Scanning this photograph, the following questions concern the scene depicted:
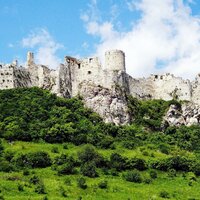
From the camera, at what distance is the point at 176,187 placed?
65.4 metres

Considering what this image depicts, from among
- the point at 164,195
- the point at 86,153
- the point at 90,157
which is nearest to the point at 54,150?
the point at 86,153

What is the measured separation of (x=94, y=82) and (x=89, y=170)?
3213 centimetres

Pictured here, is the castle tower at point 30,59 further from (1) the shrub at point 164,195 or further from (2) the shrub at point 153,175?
(1) the shrub at point 164,195

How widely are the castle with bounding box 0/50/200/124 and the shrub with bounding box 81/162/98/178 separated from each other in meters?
23.8

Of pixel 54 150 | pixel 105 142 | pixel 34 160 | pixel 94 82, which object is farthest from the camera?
pixel 94 82

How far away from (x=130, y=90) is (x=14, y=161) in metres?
38.0

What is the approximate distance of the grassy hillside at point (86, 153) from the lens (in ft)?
199

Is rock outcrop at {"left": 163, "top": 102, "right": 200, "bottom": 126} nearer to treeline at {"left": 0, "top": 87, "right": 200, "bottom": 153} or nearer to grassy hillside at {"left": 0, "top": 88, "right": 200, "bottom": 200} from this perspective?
treeline at {"left": 0, "top": 87, "right": 200, "bottom": 153}

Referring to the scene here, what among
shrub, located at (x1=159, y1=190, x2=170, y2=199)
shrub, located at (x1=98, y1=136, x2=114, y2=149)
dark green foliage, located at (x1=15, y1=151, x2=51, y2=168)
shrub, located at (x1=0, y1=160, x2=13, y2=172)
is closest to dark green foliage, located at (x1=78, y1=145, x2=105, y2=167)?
dark green foliage, located at (x1=15, y1=151, x2=51, y2=168)

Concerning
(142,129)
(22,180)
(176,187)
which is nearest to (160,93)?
(142,129)

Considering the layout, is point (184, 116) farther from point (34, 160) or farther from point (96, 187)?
point (96, 187)

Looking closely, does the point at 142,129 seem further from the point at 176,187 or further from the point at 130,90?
the point at 176,187

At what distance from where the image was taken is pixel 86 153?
70438 millimetres

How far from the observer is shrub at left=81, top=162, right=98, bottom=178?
2594 inches
